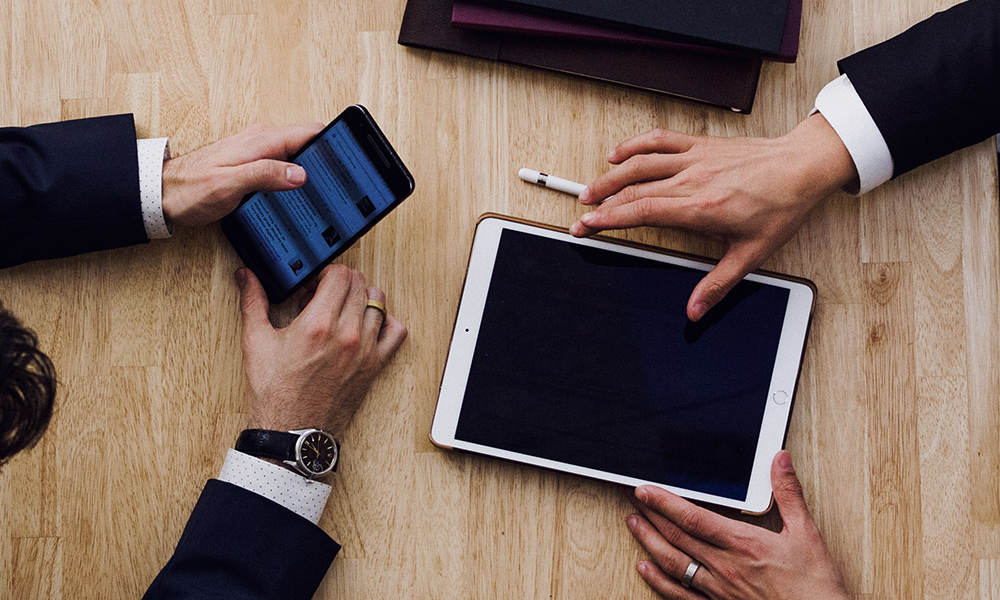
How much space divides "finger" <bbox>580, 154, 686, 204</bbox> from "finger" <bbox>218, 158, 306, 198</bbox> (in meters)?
0.34

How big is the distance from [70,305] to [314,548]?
42 centimetres

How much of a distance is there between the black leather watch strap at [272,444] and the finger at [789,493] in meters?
0.56

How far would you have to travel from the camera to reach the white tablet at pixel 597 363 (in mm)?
991

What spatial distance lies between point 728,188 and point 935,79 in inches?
9.8

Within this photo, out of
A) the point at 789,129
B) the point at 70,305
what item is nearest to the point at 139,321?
the point at 70,305

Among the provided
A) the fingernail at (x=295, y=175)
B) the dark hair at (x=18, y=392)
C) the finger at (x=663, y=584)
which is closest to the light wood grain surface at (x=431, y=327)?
the finger at (x=663, y=584)

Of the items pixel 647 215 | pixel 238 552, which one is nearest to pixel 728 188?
pixel 647 215

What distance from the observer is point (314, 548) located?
96 centimetres

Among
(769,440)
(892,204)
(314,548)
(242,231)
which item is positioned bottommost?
(314,548)

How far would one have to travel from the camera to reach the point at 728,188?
3.10ft

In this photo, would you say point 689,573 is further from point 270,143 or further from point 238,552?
point 270,143

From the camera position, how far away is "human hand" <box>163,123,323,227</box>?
93cm

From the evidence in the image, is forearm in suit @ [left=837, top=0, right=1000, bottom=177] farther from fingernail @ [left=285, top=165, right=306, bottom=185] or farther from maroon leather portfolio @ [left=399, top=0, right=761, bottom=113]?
fingernail @ [left=285, top=165, right=306, bottom=185]

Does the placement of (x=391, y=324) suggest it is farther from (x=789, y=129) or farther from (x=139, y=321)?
(x=789, y=129)
